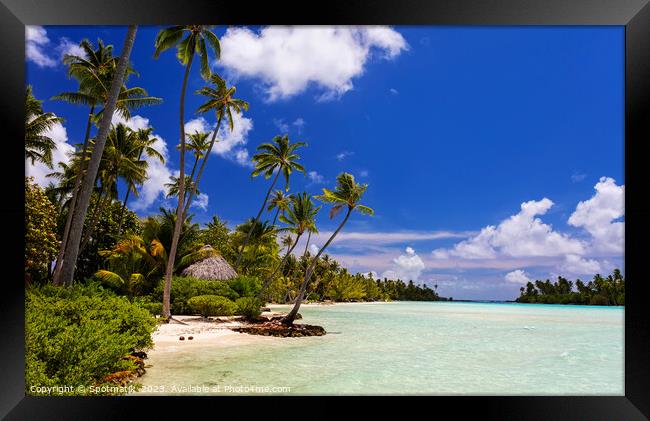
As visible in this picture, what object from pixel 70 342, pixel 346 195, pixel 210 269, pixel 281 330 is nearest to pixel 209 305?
pixel 281 330

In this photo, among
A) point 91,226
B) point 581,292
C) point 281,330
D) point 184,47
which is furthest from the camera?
point 581,292

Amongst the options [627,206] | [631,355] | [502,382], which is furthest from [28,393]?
[502,382]

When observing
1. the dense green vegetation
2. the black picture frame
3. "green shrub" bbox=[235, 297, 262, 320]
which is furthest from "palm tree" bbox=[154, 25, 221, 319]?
the dense green vegetation

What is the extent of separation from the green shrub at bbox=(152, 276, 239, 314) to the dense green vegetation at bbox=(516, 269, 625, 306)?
4324 centimetres

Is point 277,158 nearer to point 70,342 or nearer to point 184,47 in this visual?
point 184,47

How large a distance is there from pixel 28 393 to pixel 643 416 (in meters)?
5.15

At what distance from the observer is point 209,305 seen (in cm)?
1310

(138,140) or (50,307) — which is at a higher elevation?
(138,140)

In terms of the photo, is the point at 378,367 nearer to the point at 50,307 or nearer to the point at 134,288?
the point at 50,307

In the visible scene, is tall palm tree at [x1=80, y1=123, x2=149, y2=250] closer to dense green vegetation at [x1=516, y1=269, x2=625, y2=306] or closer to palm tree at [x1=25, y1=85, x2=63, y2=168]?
palm tree at [x1=25, y1=85, x2=63, y2=168]

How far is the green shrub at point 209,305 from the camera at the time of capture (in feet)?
42.8
